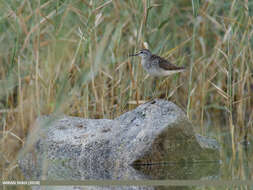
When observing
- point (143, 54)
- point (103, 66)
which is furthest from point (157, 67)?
point (103, 66)

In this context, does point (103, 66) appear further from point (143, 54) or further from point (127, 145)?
point (127, 145)

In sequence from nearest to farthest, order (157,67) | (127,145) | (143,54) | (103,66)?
1. (127,145)
2. (157,67)
3. (143,54)
4. (103,66)

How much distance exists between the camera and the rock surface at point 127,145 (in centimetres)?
561

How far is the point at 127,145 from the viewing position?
18.8ft

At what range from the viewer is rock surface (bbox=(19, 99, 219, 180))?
5.61 m

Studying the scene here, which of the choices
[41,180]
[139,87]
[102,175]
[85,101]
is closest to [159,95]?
[139,87]

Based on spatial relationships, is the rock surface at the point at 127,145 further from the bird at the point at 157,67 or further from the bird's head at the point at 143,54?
the bird's head at the point at 143,54

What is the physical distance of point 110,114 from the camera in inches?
276

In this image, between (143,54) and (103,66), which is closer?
(143,54)

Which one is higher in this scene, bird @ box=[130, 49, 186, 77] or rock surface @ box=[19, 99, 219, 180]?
bird @ box=[130, 49, 186, 77]

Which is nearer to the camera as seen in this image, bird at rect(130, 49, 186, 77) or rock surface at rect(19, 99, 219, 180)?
rock surface at rect(19, 99, 219, 180)

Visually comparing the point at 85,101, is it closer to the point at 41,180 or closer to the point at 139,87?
the point at 139,87

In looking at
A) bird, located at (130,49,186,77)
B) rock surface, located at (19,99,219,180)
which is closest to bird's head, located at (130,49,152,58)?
bird, located at (130,49,186,77)

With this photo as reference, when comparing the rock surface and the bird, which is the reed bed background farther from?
the rock surface
